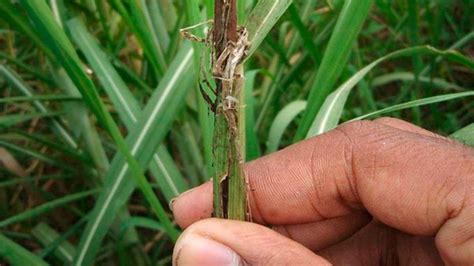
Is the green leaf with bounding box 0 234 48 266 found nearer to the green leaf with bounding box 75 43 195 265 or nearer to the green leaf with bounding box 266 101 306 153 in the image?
the green leaf with bounding box 75 43 195 265

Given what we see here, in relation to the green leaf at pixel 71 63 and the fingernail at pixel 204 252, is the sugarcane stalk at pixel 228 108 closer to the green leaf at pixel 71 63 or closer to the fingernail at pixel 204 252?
the fingernail at pixel 204 252

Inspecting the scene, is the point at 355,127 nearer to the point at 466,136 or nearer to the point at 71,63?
the point at 466,136

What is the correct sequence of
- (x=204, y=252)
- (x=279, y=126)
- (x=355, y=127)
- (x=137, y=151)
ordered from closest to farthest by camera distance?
(x=204, y=252) → (x=355, y=127) → (x=137, y=151) → (x=279, y=126)

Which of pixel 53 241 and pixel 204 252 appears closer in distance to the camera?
pixel 204 252

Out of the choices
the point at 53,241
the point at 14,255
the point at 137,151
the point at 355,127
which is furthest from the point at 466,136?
the point at 53,241

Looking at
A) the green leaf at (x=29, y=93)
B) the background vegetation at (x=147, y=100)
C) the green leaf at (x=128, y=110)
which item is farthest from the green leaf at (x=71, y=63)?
the green leaf at (x=29, y=93)

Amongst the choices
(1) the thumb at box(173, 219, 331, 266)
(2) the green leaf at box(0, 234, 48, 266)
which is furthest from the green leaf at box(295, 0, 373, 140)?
(2) the green leaf at box(0, 234, 48, 266)
